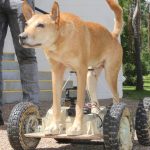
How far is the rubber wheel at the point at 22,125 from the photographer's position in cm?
416

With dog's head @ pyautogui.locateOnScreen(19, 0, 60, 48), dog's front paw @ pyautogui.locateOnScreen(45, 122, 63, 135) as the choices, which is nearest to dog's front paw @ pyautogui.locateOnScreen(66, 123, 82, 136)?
dog's front paw @ pyautogui.locateOnScreen(45, 122, 63, 135)

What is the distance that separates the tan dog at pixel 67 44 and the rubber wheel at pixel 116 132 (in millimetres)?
250

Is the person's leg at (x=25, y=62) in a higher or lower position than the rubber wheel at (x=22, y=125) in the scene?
higher

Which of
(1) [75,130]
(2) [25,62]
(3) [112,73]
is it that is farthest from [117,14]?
(1) [75,130]

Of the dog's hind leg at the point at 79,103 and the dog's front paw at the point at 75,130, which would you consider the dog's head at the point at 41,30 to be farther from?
the dog's front paw at the point at 75,130

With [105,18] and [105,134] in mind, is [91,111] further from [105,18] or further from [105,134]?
[105,18]

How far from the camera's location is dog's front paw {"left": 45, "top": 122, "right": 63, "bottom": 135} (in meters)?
4.11

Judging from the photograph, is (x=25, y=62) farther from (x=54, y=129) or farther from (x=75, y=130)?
(x=75, y=130)

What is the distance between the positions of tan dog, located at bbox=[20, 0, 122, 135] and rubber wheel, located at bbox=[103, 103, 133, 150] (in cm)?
25

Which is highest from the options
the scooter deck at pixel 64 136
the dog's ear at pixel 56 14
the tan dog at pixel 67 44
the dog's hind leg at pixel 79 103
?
the dog's ear at pixel 56 14

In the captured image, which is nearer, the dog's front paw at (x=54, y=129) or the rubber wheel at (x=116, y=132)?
the rubber wheel at (x=116, y=132)

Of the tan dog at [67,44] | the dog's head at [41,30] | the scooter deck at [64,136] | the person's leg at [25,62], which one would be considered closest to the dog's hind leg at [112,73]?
the tan dog at [67,44]

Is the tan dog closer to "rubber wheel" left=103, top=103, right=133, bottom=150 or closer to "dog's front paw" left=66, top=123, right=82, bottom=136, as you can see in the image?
"dog's front paw" left=66, top=123, right=82, bottom=136

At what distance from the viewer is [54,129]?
162 inches
